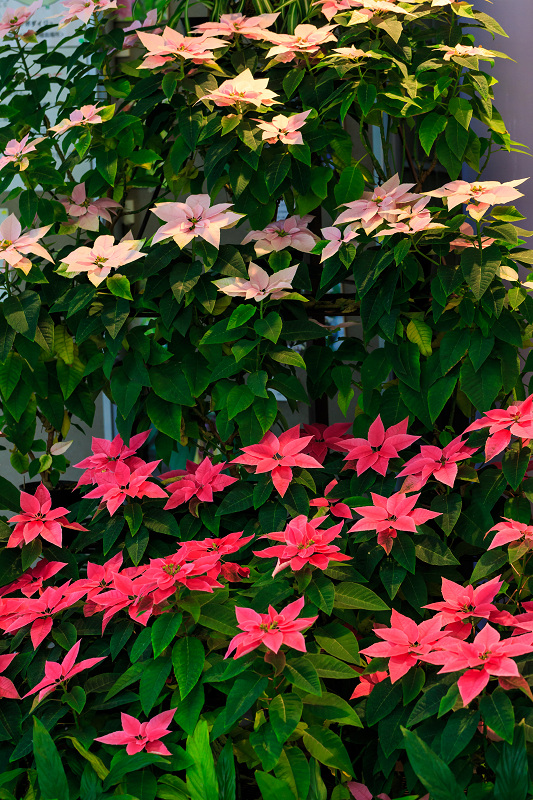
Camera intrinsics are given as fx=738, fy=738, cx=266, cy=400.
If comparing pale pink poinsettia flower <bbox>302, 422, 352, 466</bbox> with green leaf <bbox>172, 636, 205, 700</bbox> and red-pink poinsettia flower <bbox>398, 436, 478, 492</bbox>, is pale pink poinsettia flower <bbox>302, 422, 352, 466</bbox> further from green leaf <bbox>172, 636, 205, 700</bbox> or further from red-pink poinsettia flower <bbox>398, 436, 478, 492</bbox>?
green leaf <bbox>172, 636, 205, 700</bbox>

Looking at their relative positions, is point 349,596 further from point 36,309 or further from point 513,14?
point 513,14

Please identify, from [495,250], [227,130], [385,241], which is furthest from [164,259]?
[495,250]

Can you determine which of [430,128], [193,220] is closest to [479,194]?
[430,128]

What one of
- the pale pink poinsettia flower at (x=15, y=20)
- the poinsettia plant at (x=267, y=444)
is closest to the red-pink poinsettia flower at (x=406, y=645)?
the poinsettia plant at (x=267, y=444)

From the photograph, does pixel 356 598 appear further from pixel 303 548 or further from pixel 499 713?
pixel 499 713

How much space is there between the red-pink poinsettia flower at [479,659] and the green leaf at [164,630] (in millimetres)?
353

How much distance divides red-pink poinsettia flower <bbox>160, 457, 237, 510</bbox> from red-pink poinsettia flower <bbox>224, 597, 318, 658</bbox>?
31 centimetres

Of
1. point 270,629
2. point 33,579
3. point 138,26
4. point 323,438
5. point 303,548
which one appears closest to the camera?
point 270,629

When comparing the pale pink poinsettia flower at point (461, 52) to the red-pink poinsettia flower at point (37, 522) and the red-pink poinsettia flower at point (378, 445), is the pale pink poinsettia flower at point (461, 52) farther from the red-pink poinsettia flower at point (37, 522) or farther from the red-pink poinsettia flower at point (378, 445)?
the red-pink poinsettia flower at point (37, 522)

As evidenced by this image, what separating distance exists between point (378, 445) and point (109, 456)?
0.50 metres

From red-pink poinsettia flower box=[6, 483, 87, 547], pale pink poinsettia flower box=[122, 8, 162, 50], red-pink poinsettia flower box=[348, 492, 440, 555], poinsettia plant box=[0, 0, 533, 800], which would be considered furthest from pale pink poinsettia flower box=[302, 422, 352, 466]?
pale pink poinsettia flower box=[122, 8, 162, 50]

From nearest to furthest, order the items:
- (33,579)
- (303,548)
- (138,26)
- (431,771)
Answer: (431,771) → (303,548) → (33,579) → (138,26)

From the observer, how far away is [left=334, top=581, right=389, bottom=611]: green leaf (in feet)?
3.64

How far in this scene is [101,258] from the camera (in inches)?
51.4
